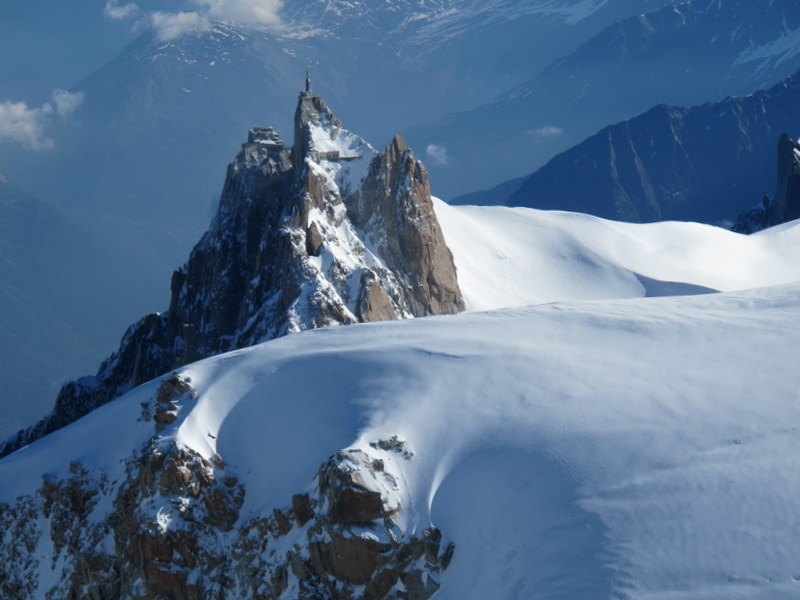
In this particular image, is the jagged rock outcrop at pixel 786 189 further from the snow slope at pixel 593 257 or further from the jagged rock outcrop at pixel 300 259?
the jagged rock outcrop at pixel 300 259

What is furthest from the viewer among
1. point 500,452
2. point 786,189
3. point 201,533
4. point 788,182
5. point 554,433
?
point 786,189

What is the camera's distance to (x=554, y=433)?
147 feet

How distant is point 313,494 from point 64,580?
39.3ft

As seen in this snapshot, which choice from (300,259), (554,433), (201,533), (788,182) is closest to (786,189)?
(788,182)

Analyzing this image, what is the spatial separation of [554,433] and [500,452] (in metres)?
2.20

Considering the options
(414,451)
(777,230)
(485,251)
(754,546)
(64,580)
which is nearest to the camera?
(754,546)

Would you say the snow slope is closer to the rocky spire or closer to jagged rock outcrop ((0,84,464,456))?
jagged rock outcrop ((0,84,464,456))

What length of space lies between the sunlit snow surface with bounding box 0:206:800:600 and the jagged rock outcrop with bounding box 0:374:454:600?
807 millimetres

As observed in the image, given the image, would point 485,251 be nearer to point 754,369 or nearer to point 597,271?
point 597,271

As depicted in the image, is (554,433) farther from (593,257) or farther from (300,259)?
(593,257)

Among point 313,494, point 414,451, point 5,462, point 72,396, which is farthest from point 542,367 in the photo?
point 72,396

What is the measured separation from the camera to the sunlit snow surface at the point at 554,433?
38812 mm

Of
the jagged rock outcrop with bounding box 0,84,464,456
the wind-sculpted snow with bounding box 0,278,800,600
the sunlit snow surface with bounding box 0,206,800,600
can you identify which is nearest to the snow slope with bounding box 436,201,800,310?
the jagged rock outcrop with bounding box 0,84,464,456

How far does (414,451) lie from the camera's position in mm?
45000
